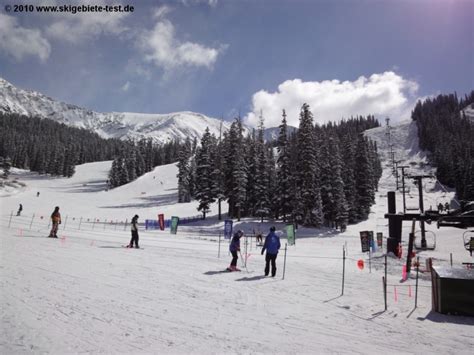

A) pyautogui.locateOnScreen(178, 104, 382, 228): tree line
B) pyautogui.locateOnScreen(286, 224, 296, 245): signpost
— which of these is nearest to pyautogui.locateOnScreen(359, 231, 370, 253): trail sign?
pyautogui.locateOnScreen(286, 224, 296, 245): signpost

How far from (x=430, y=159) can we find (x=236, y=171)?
137 metres

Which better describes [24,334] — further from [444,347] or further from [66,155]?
[66,155]

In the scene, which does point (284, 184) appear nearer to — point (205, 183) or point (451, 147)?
point (205, 183)

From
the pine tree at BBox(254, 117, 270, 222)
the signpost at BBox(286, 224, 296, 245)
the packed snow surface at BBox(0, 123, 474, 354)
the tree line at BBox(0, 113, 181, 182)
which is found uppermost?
the tree line at BBox(0, 113, 181, 182)

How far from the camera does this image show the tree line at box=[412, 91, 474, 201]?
79625mm

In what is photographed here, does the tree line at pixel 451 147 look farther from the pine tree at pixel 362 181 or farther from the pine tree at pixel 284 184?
the pine tree at pixel 284 184

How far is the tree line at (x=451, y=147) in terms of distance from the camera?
79625 mm

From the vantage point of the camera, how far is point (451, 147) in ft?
375

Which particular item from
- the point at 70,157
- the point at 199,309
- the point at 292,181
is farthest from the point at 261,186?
the point at 70,157

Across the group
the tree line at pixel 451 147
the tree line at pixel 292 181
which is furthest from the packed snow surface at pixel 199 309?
the tree line at pixel 451 147

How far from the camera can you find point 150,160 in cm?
12144

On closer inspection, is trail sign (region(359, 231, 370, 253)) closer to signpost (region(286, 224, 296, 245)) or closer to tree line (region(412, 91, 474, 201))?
signpost (region(286, 224, 296, 245))

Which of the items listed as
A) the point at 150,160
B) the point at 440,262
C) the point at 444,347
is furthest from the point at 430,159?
the point at 444,347

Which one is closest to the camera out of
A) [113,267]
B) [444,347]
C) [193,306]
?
[444,347]
